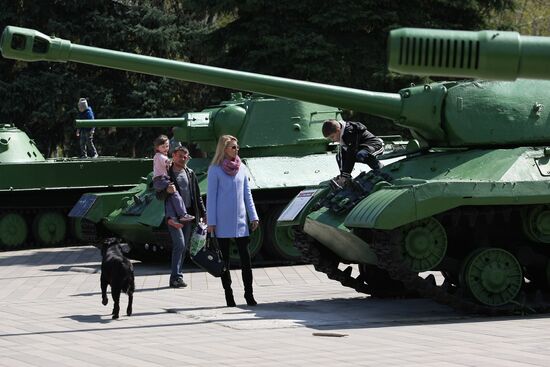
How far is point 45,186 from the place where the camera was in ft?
74.8

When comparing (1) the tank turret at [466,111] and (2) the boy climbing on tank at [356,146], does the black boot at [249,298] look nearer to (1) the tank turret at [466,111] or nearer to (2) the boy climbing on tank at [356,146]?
(2) the boy climbing on tank at [356,146]

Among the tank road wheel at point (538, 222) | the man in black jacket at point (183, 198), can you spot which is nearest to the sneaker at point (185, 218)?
the man in black jacket at point (183, 198)

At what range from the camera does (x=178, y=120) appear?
19266 millimetres

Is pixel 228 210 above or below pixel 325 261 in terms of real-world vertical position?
above

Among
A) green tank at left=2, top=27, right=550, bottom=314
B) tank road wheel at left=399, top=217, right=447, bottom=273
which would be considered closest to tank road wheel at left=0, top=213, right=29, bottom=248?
green tank at left=2, top=27, right=550, bottom=314

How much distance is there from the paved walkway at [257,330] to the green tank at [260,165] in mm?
3007

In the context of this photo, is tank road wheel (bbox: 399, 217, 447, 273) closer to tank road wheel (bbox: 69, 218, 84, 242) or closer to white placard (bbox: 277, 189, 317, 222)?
white placard (bbox: 277, 189, 317, 222)

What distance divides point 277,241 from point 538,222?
24.0 ft

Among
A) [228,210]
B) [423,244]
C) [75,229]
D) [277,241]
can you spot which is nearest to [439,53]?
[423,244]

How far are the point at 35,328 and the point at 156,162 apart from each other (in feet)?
18.9

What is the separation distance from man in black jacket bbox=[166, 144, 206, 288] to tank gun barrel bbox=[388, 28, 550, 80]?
36.0 ft

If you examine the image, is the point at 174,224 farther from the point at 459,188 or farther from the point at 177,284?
the point at 459,188

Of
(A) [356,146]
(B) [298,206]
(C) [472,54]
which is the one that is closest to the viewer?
(C) [472,54]

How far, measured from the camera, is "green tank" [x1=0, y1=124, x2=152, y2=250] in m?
22.6
